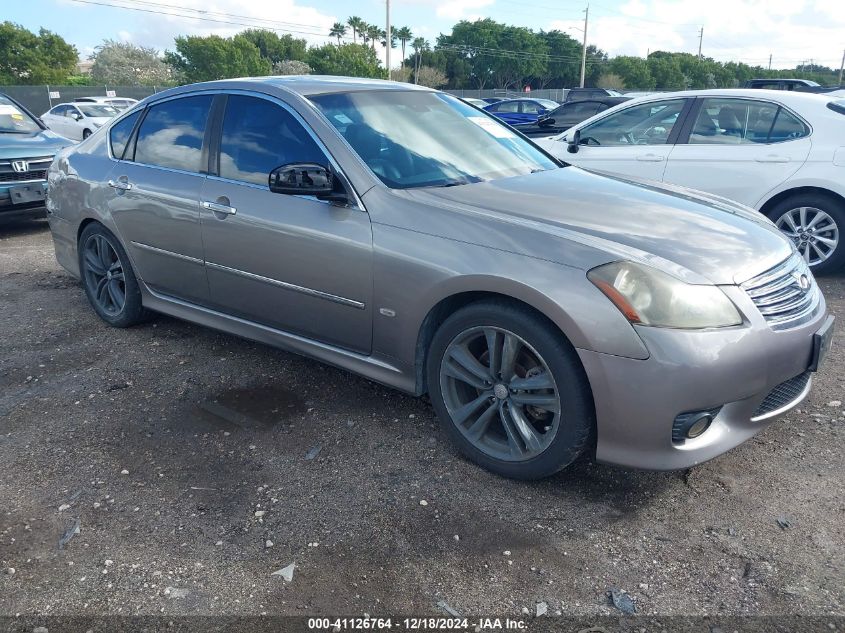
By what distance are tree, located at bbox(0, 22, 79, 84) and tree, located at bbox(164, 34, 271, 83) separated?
10.6 meters

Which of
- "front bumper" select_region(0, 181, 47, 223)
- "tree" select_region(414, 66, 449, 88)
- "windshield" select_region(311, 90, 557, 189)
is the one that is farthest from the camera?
"tree" select_region(414, 66, 449, 88)

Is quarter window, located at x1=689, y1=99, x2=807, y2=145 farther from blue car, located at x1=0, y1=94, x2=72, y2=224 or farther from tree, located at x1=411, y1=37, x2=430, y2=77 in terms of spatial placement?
tree, located at x1=411, y1=37, x2=430, y2=77

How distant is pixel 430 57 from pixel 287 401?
92201 mm

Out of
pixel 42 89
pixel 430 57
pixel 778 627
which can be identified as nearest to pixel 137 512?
pixel 778 627

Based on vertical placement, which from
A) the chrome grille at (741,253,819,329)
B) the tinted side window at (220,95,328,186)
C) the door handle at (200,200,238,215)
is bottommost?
the chrome grille at (741,253,819,329)

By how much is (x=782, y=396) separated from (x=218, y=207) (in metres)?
2.95

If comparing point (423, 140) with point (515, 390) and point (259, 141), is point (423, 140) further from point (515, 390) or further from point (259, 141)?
point (515, 390)

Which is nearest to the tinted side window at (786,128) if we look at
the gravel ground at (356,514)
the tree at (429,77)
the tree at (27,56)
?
the gravel ground at (356,514)

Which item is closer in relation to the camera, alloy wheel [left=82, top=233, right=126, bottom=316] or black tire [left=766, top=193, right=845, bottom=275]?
alloy wheel [left=82, top=233, right=126, bottom=316]

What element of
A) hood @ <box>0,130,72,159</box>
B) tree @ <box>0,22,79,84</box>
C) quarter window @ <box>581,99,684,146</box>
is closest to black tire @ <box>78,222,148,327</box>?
hood @ <box>0,130,72,159</box>

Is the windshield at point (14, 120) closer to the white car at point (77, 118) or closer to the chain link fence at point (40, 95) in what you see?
the white car at point (77, 118)

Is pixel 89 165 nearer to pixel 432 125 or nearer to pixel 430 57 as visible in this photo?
pixel 432 125

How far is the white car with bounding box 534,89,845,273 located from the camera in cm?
573

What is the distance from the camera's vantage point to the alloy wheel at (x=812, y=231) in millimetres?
5777
